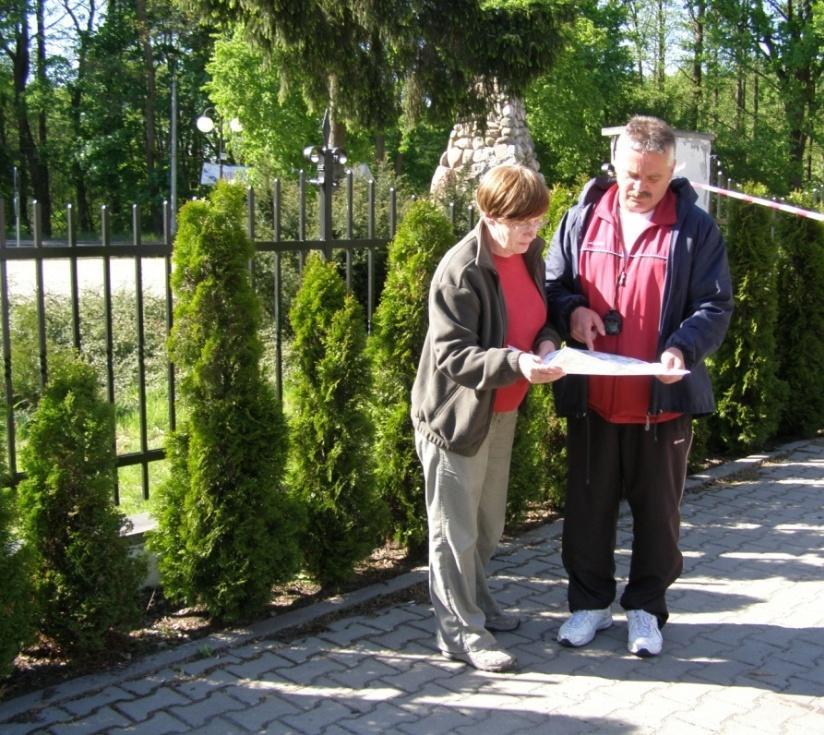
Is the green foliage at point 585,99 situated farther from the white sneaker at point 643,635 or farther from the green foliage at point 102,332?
the white sneaker at point 643,635

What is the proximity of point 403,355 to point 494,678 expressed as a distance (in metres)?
1.57

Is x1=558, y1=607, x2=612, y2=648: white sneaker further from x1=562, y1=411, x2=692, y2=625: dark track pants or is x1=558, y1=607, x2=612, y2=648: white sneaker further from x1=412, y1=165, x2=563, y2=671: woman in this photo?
x1=412, y1=165, x2=563, y2=671: woman

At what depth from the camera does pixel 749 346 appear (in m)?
6.43

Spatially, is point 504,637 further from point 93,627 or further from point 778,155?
point 778,155

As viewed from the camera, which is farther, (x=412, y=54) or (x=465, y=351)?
(x=412, y=54)

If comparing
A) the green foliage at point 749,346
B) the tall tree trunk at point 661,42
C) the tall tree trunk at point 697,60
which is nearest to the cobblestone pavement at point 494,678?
the green foliage at point 749,346

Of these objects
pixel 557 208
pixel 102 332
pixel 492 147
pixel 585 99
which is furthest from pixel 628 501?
pixel 585 99

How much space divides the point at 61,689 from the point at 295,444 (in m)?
1.36

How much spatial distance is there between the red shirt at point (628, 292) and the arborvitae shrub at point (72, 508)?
1.80 m

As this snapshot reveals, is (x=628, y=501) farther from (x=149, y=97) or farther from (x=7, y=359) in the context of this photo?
(x=149, y=97)

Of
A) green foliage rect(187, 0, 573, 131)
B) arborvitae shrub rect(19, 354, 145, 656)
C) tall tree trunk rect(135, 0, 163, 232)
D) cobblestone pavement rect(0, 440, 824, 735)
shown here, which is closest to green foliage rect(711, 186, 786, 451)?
cobblestone pavement rect(0, 440, 824, 735)

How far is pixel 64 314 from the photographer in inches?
336

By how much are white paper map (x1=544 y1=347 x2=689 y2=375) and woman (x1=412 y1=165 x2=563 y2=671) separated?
0.07 meters

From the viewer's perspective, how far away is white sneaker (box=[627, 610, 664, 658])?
133 inches
